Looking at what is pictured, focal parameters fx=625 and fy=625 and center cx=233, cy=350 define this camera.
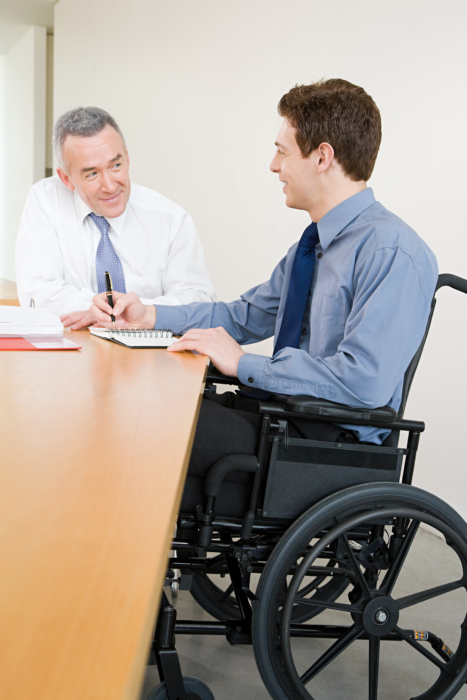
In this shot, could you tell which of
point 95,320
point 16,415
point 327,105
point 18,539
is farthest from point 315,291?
point 18,539

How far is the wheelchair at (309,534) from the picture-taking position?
3.76 ft

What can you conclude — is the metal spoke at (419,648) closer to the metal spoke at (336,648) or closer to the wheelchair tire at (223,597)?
the metal spoke at (336,648)

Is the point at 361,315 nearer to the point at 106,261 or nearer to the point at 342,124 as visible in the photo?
the point at 342,124

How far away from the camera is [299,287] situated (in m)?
1.50

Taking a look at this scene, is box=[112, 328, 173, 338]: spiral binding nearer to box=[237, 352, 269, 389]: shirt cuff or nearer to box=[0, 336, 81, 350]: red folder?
box=[0, 336, 81, 350]: red folder

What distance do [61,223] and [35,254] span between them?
14cm

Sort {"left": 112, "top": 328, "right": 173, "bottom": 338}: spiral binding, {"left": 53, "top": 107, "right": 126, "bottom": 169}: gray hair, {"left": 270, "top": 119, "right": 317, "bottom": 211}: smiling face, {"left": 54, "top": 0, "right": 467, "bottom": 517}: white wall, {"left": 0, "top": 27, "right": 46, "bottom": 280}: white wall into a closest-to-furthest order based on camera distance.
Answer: {"left": 270, "top": 119, "right": 317, "bottom": 211}: smiling face
{"left": 112, "top": 328, "right": 173, "bottom": 338}: spiral binding
{"left": 53, "top": 107, "right": 126, "bottom": 169}: gray hair
{"left": 54, "top": 0, "right": 467, "bottom": 517}: white wall
{"left": 0, "top": 27, "right": 46, "bottom": 280}: white wall

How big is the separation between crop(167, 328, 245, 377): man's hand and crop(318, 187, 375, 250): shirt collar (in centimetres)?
32

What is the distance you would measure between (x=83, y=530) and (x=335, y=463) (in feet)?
2.86

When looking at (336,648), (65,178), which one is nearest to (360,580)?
(336,648)

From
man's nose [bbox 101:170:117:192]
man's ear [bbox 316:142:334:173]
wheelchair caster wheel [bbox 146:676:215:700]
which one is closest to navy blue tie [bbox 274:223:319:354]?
man's ear [bbox 316:142:334:173]

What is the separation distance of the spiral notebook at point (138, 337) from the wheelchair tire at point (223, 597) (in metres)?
0.64

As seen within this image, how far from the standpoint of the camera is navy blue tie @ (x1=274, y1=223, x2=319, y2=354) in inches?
58.8

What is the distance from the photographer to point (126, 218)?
227cm
